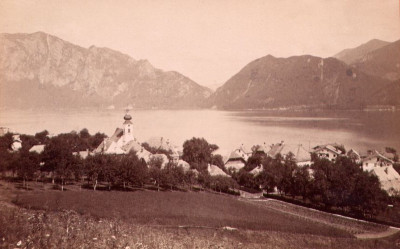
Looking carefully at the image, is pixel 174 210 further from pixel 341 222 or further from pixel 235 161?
pixel 235 161

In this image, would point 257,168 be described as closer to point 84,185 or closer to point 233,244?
point 84,185

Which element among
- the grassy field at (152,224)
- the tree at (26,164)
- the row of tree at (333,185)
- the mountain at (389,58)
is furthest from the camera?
the tree at (26,164)

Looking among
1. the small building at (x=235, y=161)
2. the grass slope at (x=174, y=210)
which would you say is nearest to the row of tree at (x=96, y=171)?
Result: the grass slope at (x=174, y=210)

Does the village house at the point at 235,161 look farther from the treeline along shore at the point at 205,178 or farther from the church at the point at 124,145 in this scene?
the church at the point at 124,145

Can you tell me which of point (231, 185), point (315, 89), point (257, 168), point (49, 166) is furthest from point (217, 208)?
point (315, 89)

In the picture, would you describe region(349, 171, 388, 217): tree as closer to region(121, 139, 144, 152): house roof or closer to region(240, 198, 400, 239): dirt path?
region(240, 198, 400, 239): dirt path

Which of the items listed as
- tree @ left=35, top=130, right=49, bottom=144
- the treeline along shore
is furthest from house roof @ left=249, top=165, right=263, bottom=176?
tree @ left=35, top=130, right=49, bottom=144

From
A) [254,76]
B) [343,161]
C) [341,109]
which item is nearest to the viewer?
[343,161]
